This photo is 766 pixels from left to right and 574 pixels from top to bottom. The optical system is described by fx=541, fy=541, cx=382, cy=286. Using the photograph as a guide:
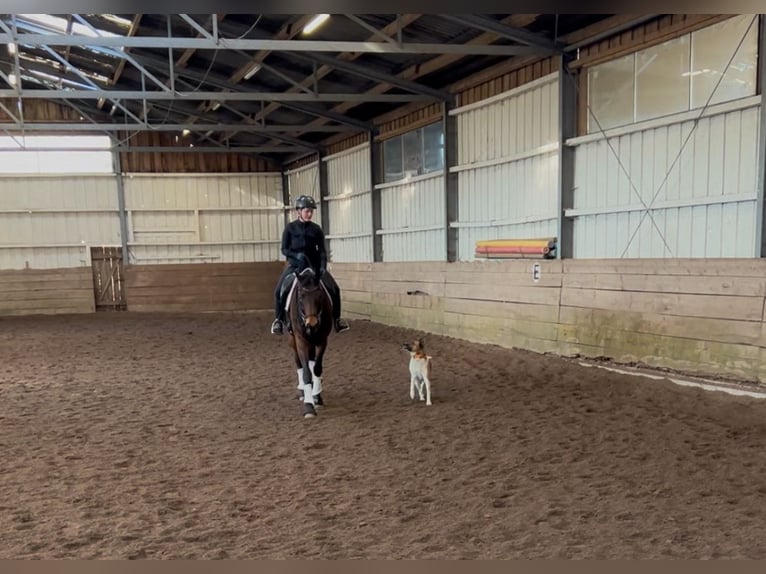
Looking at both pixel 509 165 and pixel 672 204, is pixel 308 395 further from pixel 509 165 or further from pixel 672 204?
pixel 509 165

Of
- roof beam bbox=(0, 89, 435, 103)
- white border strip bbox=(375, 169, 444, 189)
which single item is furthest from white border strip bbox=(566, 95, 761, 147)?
roof beam bbox=(0, 89, 435, 103)

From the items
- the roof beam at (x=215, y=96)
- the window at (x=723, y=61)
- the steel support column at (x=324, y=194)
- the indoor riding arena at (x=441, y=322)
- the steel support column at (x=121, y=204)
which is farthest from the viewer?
the steel support column at (x=121, y=204)

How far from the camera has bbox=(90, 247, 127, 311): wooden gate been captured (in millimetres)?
16594

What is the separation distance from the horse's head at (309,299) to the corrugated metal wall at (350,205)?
27.5 feet

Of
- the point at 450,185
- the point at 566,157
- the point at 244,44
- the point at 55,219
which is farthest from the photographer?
the point at 55,219

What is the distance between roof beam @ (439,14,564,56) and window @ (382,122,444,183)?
130 inches

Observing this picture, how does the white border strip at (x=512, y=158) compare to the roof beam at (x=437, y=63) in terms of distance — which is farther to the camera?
the white border strip at (x=512, y=158)

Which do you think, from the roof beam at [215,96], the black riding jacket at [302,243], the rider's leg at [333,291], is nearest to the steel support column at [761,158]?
the rider's leg at [333,291]

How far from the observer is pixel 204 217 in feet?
56.3

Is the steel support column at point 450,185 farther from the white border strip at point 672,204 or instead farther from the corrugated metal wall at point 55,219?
the corrugated metal wall at point 55,219

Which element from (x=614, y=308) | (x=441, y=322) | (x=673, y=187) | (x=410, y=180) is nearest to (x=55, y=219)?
(x=410, y=180)

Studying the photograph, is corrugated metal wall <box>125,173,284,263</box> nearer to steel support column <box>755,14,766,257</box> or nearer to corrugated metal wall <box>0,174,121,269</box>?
corrugated metal wall <box>0,174,121,269</box>

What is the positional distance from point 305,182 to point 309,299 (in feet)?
40.8

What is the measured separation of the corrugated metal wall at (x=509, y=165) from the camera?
27.5 feet
